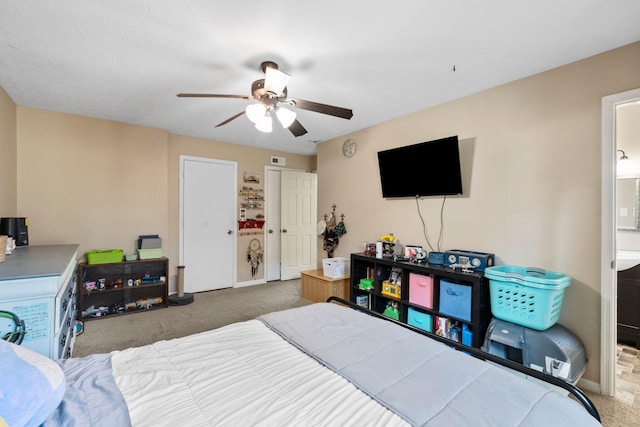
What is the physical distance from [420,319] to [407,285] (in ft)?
1.15

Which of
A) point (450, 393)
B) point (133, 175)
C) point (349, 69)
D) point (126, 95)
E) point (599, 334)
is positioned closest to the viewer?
point (450, 393)

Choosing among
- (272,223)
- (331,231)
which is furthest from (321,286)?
(272,223)

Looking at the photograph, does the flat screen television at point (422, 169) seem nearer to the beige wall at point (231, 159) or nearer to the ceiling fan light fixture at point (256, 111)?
the ceiling fan light fixture at point (256, 111)

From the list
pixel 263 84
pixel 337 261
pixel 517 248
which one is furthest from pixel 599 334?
pixel 263 84

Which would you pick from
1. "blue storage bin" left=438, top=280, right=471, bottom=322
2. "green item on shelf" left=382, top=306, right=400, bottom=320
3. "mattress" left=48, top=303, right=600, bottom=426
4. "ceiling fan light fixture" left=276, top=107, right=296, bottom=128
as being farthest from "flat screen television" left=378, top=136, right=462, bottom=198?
"mattress" left=48, top=303, right=600, bottom=426

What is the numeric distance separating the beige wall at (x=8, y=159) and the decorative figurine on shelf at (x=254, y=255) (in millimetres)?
2935

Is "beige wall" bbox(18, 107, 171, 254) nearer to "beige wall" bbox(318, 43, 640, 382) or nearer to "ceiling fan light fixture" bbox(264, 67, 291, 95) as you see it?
"ceiling fan light fixture" bbox(264, 67, 291, 95)

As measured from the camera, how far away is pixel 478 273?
2510 millimetres

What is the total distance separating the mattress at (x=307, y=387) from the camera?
0.94 m

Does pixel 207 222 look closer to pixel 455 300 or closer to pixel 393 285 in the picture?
pixel 393 285

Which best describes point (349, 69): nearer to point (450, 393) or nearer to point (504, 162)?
point (504, 162)

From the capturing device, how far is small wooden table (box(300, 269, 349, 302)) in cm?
378

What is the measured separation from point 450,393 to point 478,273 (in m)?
1.70

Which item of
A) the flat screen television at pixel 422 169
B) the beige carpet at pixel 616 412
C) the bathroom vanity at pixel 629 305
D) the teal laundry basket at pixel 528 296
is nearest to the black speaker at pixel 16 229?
the flat screen television at pixel 422 169
